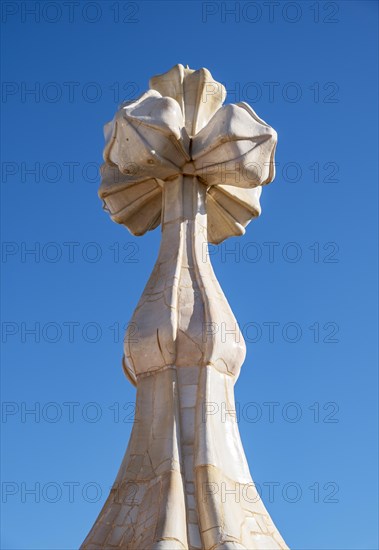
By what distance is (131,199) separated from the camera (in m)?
9.82

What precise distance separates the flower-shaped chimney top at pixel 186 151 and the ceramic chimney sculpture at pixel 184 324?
13 mm

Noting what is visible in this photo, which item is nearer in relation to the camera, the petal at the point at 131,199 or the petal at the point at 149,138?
the petal at the point at 149,138

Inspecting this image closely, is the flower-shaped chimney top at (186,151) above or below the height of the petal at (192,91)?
below

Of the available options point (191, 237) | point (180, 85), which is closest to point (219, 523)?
point (191, 237)

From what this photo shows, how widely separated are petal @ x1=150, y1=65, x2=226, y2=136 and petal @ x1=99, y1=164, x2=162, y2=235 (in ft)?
2.77

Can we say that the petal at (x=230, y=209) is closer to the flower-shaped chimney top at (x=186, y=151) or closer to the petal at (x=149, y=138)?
the flower-shaped chimney top at (x=186, y=151)

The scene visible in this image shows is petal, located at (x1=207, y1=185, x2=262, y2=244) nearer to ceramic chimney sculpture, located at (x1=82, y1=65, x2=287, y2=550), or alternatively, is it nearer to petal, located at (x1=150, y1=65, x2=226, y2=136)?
ceramic chimney sculpture, located at (x1=82, y1=65, x2=287, y2=550)

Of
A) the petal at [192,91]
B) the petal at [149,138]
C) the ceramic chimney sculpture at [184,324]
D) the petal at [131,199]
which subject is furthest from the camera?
the petal at [192,91]

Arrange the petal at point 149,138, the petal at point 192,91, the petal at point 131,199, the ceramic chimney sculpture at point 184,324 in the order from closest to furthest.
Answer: the ceramic chimney sculpture at point 184,324 < the petal at point 149,138 < the petal at point 131,199 < the petal at point 192,91

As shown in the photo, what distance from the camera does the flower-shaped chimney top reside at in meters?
9.05

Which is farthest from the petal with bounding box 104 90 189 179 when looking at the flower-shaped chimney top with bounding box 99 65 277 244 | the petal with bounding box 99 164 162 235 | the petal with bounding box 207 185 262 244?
the petal with bounding box 207 185 262 244

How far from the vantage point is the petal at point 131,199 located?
9680 millimetres

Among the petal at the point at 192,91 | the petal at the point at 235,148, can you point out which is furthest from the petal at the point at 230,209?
the petal at the point at 192,91

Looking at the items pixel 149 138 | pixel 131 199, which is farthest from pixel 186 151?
pixel 131 199
